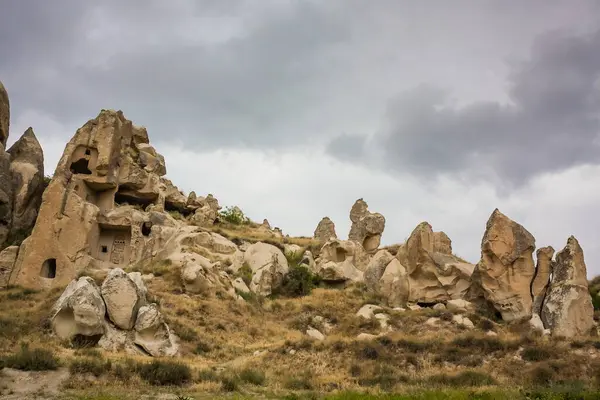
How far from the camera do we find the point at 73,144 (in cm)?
3722

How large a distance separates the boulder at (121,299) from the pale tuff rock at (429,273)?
53.1 feet

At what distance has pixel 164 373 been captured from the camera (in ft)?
45.2

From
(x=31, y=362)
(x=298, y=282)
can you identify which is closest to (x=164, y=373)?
(x=31, y=362)

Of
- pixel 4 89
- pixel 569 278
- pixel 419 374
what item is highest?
pixel 4 89

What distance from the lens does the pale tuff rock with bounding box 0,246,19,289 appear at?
29906mm

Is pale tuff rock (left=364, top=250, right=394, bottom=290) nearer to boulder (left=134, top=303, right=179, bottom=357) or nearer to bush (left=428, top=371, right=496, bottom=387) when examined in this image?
boulder (left=134, top=303, right=179, bottom=357)

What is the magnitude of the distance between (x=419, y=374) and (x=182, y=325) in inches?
409

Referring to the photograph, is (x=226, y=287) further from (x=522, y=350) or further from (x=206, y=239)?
(x=522, y=350)

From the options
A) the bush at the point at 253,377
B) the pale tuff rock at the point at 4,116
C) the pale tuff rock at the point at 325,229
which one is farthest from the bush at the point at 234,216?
the bush at the point at 253,377

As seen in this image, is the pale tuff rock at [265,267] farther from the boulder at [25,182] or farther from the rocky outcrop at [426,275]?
the boulder at [25,182]

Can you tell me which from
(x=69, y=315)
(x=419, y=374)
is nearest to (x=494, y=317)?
(x=419, y=374)

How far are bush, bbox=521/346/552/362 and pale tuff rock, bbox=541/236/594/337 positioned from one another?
6.40 metres

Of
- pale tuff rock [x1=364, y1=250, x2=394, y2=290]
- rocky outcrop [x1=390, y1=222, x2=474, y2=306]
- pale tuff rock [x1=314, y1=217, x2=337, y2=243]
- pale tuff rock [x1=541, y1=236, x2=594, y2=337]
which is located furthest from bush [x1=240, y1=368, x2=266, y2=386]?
pale tuff rock [x1=314, y1=217, x2=337, y2=243]

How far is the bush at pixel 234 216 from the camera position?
52.0 m
